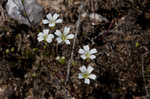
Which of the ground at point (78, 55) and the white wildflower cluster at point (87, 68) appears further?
the ground at point (78, 55)

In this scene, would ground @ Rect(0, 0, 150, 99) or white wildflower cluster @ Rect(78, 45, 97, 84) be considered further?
ground @ Rect(0, 0, 150, 99)

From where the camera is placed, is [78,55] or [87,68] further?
[78,55]

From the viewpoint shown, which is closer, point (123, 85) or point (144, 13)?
point (123, 85)

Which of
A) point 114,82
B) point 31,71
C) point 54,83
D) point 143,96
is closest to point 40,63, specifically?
point 31,71

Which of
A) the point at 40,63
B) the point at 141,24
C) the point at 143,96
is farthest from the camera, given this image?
the point at 141,24

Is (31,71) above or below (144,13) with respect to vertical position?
below

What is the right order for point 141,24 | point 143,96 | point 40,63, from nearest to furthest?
point 143,96 → point 40,63 → point 141,24

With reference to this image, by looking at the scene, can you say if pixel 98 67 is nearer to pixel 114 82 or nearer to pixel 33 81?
pixel 114 82

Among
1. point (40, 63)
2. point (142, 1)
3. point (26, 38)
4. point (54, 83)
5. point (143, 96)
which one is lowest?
point (143, 96)
